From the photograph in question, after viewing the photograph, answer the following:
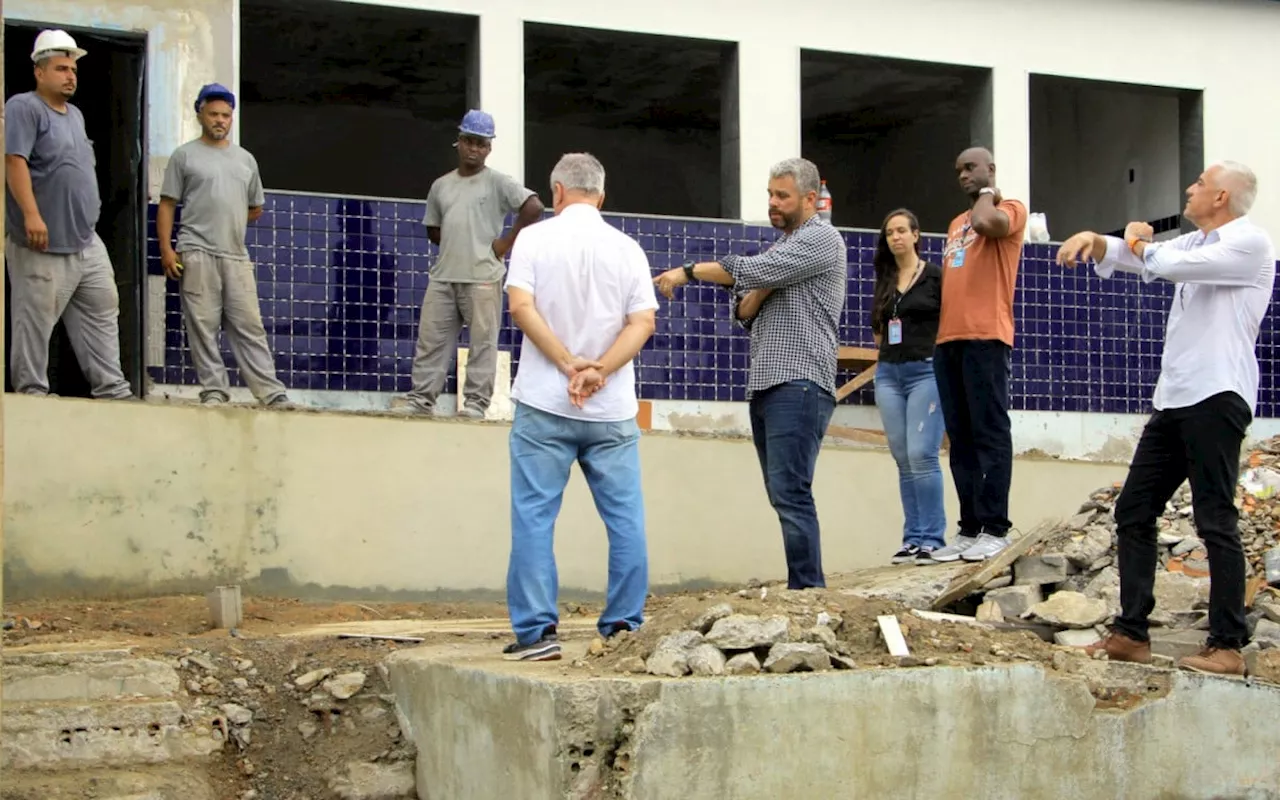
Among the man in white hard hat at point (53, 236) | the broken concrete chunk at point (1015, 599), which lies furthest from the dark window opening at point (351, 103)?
the broken concrete chunk at point (1015, 599)

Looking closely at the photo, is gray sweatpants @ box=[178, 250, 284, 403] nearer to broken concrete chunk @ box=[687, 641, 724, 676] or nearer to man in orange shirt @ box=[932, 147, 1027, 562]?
man in orange shirt @ box=[932, 147, 1027, 562]

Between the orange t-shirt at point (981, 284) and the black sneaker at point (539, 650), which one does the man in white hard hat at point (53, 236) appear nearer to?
the black sneaker at point (539, 650)

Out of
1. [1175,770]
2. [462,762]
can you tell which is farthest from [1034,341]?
[462,762]

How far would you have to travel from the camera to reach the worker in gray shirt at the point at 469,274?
944 centimetres

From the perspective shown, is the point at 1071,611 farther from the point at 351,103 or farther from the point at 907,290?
the point at 351,103

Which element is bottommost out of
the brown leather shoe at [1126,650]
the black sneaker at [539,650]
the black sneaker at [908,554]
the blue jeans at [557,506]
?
the brown leather shoe at [1126,650]

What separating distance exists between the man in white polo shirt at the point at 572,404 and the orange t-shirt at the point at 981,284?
244cm

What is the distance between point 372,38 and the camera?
44.5 feet

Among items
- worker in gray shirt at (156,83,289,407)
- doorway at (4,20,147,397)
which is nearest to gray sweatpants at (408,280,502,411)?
worker in gray shirt at (156,83,289,407)

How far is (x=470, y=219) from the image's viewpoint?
373 inches

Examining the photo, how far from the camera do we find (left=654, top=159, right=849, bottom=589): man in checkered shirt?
6.45 meters

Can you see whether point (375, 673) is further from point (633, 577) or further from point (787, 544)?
point (787, 544)

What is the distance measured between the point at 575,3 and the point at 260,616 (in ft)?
15.8

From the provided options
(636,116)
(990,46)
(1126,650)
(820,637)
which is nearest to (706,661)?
(820,637)
